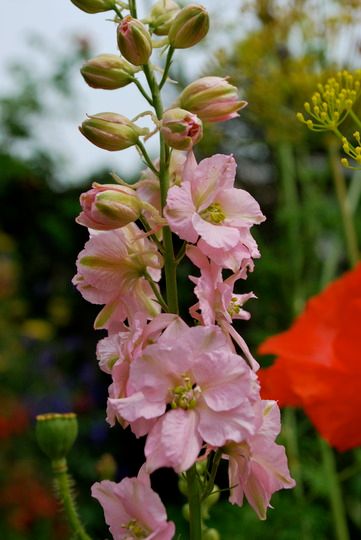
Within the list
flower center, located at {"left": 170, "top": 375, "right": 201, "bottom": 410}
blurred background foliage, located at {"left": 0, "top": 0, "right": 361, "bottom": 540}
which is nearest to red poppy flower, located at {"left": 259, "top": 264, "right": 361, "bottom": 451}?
blurred background foliage, located at {"left": 0, "top": 0, "right": 361, "bottom": 540}

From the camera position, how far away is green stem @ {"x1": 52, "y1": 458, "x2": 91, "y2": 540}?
0.55 m

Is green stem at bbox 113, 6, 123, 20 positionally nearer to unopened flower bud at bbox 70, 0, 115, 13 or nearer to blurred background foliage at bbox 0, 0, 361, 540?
unopened flower bud at bbox 70, 0, 115, 13

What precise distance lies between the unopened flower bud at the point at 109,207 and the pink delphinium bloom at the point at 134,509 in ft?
0.44

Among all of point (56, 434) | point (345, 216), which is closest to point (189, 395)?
point (56, 434)

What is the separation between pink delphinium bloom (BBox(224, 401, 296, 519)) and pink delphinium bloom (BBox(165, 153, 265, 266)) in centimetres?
9

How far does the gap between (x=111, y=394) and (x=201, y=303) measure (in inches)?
2.6

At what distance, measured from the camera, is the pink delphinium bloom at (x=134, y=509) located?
0.45m

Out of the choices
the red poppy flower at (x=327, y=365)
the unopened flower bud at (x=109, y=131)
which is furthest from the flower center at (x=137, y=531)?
the red poppy flower at (x=327, y=365)

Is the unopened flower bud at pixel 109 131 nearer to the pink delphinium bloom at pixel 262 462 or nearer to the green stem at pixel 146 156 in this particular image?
the green stem at pixel 146 156

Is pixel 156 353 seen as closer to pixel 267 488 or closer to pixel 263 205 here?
pixel 267 488

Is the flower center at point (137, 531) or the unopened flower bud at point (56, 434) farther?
the unopened flower bud at point (56, 434)

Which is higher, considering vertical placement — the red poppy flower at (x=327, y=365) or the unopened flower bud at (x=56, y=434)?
the unopened flower bud at (x=56, y=434)

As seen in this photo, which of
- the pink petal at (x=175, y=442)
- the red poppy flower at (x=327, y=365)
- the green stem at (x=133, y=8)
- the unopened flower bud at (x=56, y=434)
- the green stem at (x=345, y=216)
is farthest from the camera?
the green stem at (x=345, y=216)

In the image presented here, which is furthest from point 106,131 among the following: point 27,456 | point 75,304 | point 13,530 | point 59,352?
point 75,304
